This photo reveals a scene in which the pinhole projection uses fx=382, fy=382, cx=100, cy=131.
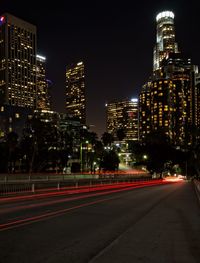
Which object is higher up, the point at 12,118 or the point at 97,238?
the point at 12,118

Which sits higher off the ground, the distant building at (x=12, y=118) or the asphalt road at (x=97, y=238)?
the distant building at (x=12, y=118)

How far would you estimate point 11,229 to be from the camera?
11820 mm

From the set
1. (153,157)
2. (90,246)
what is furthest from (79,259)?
(153,157)

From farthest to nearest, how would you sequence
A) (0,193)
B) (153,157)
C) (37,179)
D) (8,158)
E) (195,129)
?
(195,129) → (153,157) → (8,158) → (37,179) → (0,193)

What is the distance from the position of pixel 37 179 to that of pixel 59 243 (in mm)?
37492

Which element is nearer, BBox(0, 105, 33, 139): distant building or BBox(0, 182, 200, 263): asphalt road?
BBox(0, 182, 200, 263): asphalt road

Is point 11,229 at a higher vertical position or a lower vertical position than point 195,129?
lower

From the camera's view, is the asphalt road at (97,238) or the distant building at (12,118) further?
the distant building at (12,118)

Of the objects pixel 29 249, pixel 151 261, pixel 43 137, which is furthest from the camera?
pixel 43 137

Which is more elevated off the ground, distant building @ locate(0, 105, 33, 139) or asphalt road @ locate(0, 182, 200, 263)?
distant building @ locate(0, 105, 33, 139)

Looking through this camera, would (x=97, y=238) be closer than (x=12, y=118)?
Yes

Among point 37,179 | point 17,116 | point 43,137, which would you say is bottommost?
point 37,179

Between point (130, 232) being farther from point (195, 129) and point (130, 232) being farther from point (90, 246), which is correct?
point (195, 129)

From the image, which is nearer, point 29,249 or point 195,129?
point 29,249
